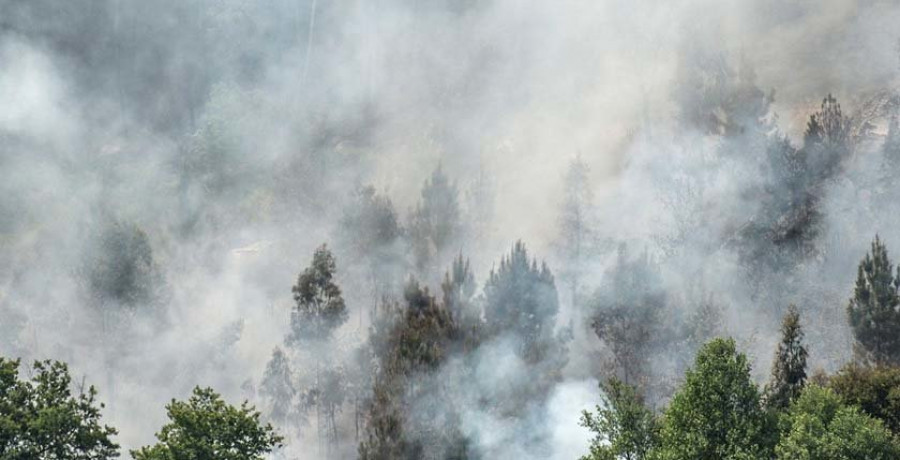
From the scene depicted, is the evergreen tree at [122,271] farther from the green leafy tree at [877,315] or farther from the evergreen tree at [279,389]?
the green leafy tree at [877,315]

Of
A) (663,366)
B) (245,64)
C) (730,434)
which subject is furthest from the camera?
(245,64)

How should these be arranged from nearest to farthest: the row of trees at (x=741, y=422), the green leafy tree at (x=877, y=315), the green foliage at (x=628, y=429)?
the row of trees at (x=741, y=422) → the green foliage at (x=628, y=429) → the green leafy tree at (x=877, y=315)

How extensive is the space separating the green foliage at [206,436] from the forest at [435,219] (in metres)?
0.12

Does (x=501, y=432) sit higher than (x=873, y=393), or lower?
higher

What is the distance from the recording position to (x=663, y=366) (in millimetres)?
52312

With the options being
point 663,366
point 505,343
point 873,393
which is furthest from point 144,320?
point 873,393

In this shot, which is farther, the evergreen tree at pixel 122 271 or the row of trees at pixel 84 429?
the evergreen tree at pixel 122 271

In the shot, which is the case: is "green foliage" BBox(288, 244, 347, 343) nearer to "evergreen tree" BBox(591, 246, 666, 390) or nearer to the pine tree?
the pine tree

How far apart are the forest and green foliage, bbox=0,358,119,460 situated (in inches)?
4.6

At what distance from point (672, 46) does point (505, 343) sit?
37.0 meters

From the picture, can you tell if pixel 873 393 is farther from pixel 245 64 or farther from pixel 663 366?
pixel 245 64

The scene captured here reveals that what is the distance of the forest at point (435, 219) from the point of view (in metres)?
48.9

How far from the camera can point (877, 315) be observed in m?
43.6

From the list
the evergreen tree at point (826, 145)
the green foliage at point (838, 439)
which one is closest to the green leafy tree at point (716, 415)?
the green foliage at point (838, 439)
